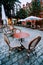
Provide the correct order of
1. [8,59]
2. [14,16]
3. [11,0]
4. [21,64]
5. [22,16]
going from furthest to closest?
[14,16]
[22,16]
[11,0]
[8,59]
[21,64]

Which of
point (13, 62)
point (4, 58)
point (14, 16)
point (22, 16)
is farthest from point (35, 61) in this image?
point (14, 16)

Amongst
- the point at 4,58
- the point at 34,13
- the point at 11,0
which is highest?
the point at 11,0

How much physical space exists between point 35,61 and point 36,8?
53.2ft

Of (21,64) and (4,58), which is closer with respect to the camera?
(21,64)

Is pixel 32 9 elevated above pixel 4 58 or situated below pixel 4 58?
above

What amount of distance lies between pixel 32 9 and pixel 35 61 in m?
16.6

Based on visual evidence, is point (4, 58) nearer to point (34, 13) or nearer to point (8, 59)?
point (8, 59)

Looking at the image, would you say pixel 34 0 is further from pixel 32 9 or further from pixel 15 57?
pixel 15 57

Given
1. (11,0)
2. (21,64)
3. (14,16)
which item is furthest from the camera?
(14,16)

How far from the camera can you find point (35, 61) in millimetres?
4168

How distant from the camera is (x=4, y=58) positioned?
4508mm

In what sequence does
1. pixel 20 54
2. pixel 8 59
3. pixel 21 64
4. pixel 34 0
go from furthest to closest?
pixel 34 0, pixel 20 54, pixel 8 59, pixel 21 64

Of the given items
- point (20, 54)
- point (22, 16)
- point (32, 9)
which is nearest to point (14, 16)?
point (22, 16)

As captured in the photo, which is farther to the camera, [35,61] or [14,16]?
[14,16]
